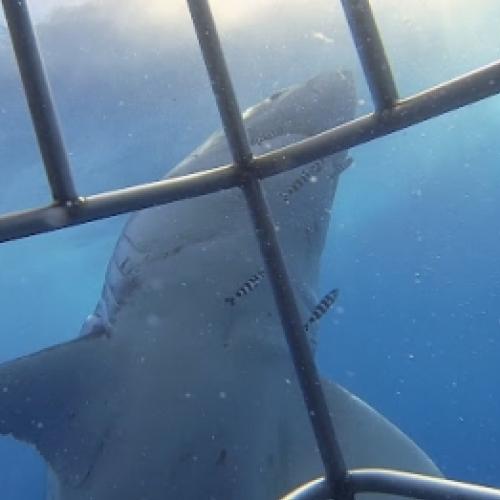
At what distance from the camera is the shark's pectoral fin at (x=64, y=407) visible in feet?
11.7

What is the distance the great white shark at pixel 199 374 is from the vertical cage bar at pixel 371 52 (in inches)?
97.4

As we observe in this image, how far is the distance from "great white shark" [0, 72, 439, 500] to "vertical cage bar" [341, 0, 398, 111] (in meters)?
2.47

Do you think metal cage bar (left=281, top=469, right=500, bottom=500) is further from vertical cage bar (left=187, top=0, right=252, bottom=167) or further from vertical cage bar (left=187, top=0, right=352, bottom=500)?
vertical cage bar (left=187, top=0, right=252, bottom=167)

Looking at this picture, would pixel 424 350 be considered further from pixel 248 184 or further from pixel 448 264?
pixel 248 184

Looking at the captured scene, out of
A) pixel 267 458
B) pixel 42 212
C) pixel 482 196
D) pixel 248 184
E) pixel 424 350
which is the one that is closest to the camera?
pixel 42 212

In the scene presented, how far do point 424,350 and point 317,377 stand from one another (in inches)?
3373

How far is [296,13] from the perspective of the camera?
531 inches

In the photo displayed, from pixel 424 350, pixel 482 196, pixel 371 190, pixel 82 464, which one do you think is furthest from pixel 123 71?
pixel 424 350

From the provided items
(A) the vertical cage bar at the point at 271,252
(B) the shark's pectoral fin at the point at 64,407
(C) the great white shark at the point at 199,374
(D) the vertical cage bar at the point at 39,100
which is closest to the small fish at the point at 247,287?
(C) the great white shark at the point at 199,374

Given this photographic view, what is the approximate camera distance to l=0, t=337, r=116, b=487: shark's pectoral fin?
3.55 metres

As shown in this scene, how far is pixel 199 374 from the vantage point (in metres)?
3.60

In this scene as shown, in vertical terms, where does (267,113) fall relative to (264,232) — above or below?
above

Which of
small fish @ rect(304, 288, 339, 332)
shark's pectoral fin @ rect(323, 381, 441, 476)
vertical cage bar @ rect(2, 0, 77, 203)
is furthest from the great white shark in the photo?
vertical cage bar @ rect(2, 0, 77, 203)

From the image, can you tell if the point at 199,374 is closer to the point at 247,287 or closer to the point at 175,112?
the point at 247,287
